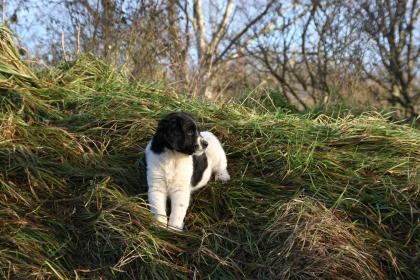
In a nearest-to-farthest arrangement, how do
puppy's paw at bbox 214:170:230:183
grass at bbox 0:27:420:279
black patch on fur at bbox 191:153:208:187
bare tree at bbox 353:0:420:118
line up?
1. grass at bbox 0:27:420:279
2. black patch on fur at bbox 191:153:208:187
3. puppy's paw at bbox 214:170:230:183
4. bare tree at bbox 353:0:420:118

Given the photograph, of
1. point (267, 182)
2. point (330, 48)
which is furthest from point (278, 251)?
point (330, 48)

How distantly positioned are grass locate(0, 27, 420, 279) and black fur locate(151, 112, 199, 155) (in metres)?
0.60

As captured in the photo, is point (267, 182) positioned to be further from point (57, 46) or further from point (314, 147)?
point (57, 46)

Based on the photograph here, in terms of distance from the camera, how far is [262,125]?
18.6 feet

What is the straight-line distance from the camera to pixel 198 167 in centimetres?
478

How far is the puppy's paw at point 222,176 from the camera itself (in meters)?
5.05

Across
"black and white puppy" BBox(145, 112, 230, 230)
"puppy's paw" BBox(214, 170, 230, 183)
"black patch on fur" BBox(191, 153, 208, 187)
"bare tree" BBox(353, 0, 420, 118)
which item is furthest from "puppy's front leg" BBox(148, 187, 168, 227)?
"bare tree" BBox(353, 0, 420, 118)

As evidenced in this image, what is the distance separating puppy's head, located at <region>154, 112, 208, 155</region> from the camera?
4.31m

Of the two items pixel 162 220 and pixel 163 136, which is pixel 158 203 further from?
pixel 163 136

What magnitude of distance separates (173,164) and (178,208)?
36 cm

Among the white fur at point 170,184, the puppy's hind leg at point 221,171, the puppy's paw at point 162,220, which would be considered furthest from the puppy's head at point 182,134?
the puppy's hind leg at point 221,171

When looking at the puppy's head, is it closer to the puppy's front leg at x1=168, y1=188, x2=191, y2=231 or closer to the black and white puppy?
the black and white puppy

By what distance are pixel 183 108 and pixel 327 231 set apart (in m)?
2.50

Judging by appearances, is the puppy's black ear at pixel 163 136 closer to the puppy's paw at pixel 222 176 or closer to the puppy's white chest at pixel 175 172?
the puppy's white chest at pixel 175 172
